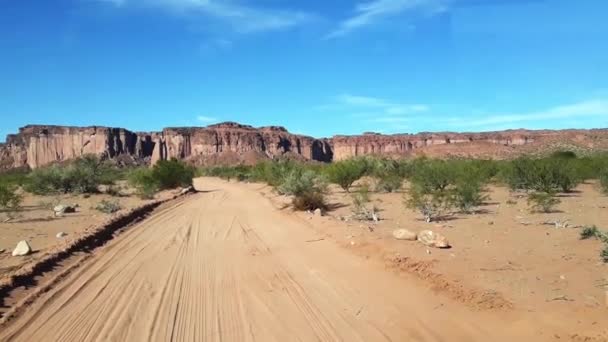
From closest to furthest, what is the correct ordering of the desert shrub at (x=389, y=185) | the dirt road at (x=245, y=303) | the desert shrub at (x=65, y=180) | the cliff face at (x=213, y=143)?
the dirt road at (x=245, y=303)
the desert shrub at (x=389, y=185)
the desert shrub at (x=65, y=180)
the cliff face at (x=213, y=143)

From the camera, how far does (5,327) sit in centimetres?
681

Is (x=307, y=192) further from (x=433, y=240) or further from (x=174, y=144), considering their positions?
(x=174, y=144)

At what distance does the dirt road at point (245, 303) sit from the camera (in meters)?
6.39

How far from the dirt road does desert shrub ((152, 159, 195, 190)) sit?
36.2 meters

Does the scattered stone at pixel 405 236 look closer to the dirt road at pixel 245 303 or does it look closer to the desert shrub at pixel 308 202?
the dirt road at pixel 245 303

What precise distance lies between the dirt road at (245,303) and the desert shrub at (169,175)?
36153mm

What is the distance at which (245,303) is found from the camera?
7.86 metres

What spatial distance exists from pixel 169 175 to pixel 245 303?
4310 centimetres

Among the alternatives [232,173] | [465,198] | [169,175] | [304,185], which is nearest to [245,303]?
[465,198]

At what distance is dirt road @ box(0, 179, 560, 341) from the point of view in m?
6.39

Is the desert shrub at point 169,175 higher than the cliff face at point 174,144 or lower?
lower

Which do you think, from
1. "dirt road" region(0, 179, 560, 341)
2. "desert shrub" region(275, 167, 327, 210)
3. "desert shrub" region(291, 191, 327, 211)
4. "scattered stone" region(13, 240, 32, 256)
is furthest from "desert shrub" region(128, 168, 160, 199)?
"dirt road" region(0, 179, 560, 341)

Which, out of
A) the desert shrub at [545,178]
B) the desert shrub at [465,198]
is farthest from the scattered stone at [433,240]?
the desert shrub at [545,178]

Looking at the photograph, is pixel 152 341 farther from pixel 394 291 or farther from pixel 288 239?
pixel 288 239
